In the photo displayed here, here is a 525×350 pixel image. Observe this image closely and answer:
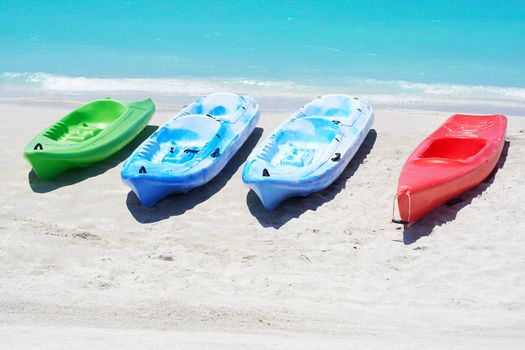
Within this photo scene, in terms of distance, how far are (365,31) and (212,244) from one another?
16.0 m

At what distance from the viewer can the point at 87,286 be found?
558cm

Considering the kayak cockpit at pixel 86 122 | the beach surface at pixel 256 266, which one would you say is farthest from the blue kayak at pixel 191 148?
the kayak cockpit at pixel 86 122

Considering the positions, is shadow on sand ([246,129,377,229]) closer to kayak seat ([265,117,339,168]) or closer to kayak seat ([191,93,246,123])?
kayak seat ([265,117,339,168])

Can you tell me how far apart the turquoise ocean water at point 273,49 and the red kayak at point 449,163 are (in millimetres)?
Answer: 4325

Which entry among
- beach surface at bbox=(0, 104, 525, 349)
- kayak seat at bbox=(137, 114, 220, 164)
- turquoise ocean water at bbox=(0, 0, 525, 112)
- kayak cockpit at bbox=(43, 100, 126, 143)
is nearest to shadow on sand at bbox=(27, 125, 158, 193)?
beach surface at bbox=(0, 104, 525, 349)

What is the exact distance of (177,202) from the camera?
721 cm

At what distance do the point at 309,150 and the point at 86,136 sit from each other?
2.96m

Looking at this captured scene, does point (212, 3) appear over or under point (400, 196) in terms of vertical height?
under

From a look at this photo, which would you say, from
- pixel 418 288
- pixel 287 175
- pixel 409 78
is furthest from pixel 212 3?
pixel 418 288

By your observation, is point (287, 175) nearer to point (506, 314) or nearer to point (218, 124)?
point (218, 124)

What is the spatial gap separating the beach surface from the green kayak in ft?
0.67

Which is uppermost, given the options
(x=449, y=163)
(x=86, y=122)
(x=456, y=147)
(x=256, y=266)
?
(x=449, y=163)

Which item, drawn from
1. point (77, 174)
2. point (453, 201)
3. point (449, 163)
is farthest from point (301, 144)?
point (77, 174)

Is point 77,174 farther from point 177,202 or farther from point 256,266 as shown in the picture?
point 256,266
